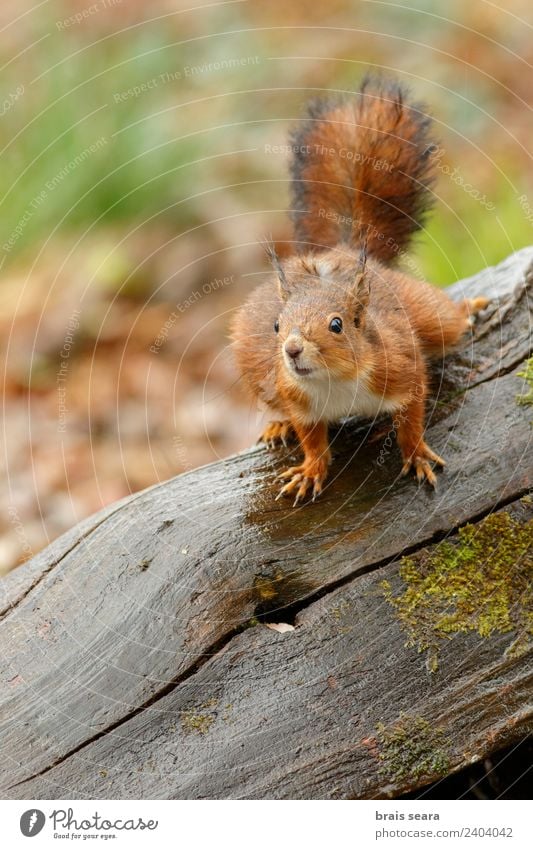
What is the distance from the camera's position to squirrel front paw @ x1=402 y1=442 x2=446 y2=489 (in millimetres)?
2859

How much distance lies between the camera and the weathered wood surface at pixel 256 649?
2.43 m

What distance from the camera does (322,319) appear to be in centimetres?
280

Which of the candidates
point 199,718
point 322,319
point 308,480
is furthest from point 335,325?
point 199,718

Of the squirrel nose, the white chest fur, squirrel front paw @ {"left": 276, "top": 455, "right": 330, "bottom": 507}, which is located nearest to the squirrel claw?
squirrel front paw @ {"left": 276, "top": 455, "right": 330, "bottom": 507}

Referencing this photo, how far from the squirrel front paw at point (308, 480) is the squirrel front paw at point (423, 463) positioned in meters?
0.26

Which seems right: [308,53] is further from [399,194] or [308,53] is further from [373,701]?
[373,701]

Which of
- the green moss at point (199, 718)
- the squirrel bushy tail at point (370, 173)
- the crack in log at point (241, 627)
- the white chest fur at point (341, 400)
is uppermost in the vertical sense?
the squirrel bushy tail at point (370, 173)

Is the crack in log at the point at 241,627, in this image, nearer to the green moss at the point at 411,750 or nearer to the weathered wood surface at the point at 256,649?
the weathered wood surface at the point at 256,649

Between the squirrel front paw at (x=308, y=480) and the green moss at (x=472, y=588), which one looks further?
the squirrel front paw at (x=308, y=480)

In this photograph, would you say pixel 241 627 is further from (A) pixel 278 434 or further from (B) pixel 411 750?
(A) pixel 278 434

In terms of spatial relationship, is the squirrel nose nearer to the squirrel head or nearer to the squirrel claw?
the squirrel head

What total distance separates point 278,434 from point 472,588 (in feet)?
3.04
